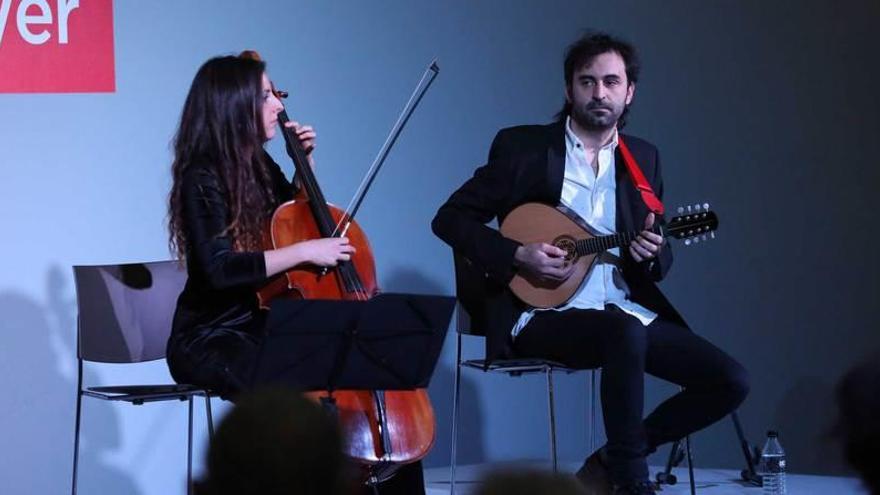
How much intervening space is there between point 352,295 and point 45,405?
1.39 m

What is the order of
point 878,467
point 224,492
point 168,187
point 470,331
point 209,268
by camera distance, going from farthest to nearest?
point 168,187 < point 470,331 < point 209,268 < point 878,467 < point 224,492

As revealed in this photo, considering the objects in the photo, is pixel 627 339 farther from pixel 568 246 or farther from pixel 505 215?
pixel 505 215

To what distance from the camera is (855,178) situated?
4500 millimetres

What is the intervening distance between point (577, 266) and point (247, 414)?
8.37 feet

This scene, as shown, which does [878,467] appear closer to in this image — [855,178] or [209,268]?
[209,268]

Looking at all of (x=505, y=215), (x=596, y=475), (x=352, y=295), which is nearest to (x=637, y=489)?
(x=596, y=475)

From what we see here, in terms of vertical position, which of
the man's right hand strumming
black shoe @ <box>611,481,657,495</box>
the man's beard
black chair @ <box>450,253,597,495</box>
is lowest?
black shoe @ <box>611,481,657,495</box>

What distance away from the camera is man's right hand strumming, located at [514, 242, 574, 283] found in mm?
3316

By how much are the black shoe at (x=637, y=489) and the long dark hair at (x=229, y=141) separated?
42.9 inches

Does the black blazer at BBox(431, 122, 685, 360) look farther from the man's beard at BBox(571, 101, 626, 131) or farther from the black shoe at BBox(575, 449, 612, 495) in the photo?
the black shoe at BBox(575, 449, 612, 495)

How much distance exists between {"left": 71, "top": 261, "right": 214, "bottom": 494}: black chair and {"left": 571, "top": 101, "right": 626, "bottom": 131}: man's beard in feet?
4.05

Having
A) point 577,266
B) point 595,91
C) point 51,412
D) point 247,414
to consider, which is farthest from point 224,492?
point 51,412

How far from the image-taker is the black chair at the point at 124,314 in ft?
10.9

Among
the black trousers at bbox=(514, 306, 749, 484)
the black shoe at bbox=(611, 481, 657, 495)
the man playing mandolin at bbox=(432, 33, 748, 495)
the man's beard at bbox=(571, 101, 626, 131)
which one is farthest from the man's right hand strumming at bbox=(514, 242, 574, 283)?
the black shoe at bbox=(611, 481, 657, 495)
